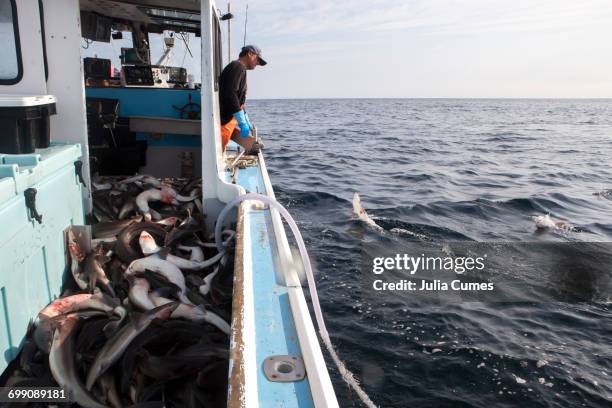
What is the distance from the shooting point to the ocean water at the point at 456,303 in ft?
15.2

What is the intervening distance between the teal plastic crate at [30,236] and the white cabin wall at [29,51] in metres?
0.66

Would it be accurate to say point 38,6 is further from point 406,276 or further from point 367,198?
point 367,198

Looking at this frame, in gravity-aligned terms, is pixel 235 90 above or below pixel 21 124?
above

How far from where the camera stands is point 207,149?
519cm

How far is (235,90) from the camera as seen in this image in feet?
21.4

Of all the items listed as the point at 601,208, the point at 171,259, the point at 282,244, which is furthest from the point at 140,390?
the point at 601,208

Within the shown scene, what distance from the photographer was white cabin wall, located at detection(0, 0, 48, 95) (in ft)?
13.5

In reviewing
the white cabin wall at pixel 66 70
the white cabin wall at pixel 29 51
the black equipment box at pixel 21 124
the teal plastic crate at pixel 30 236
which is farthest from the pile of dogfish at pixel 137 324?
the white cabin wall at pixel 29 51

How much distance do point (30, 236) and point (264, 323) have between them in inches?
75.8

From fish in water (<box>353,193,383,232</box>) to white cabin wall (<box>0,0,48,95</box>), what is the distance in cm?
650

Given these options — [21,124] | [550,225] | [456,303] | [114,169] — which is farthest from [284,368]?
[550,225]

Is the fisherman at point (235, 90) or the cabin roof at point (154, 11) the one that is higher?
the cabin roof at point (154, 11)

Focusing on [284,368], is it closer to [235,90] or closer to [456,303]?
[456,303]

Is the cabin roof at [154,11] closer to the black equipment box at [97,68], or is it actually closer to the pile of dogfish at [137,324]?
the black equipment box at [97,68]
